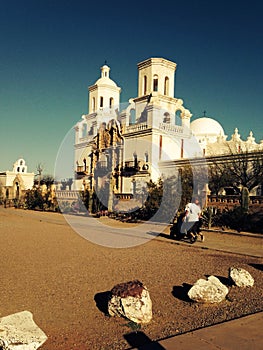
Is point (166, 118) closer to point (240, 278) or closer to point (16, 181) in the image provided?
point (16, 181)

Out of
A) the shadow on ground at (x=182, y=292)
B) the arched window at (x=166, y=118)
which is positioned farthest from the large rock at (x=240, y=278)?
the arched window at (x=166, y=118)

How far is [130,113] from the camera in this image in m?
35.3

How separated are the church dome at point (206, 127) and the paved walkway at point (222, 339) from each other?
3892 centimetres

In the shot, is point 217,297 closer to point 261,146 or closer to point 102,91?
point 261,146

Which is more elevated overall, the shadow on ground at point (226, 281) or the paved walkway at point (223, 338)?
the paved walkway at point (223, 338)

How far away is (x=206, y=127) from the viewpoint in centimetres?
4375

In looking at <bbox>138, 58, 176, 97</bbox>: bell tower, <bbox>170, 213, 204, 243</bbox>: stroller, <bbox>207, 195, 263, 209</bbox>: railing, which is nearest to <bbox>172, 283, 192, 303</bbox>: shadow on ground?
<bbox>170, 213, 204, 243</bbox>: stroller

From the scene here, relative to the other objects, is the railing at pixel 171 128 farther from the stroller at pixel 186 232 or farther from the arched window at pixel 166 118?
the stroller at pixel 186 232

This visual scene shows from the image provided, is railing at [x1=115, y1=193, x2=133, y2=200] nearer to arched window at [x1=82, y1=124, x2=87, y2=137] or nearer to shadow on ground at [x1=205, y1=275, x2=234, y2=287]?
arched window at [x1=82, y1=124, x2=87, y2=137]

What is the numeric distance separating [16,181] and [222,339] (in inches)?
1645

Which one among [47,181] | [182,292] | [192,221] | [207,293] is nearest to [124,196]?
[192,221]

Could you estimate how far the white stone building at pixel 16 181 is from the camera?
4259 centimetres

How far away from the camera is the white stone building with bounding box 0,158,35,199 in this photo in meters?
42.6

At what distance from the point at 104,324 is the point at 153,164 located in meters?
25.2
